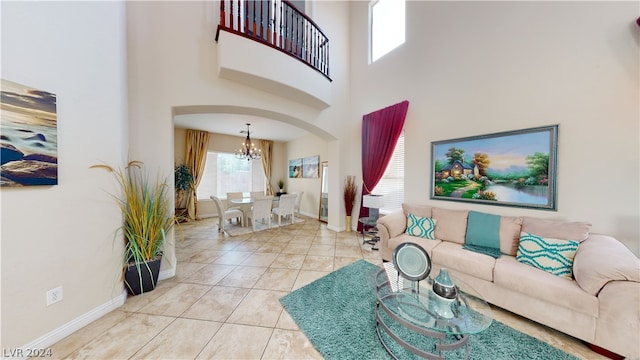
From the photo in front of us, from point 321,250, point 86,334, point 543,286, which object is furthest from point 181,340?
point 543,286

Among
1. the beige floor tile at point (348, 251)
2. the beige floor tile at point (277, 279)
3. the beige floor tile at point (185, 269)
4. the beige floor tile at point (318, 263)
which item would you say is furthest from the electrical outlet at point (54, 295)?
the beige floor tile at point (348, 251)

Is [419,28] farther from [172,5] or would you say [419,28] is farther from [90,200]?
[90,200]

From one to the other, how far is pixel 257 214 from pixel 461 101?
169 inches

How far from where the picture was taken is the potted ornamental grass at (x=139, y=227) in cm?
192

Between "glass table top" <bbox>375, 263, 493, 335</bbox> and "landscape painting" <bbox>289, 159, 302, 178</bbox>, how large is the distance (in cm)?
491

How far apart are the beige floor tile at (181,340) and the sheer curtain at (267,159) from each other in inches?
207

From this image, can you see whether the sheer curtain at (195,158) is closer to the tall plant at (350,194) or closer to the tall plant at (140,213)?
the tall plant at (140,213)

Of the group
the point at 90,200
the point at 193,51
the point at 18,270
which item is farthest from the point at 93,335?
the point at 193,51

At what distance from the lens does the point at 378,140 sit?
369cm

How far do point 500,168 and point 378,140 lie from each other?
1831 mm

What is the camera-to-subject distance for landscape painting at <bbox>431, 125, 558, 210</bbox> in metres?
2.11

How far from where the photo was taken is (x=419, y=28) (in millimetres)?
3170

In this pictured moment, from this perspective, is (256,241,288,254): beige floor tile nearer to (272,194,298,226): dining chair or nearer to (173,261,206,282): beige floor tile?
(173,261,206,282): beige floor tile

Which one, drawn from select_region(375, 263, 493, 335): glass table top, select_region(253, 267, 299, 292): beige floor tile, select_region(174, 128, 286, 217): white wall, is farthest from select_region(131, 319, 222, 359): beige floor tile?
select_region(174, 128, 286, 217): white wall
